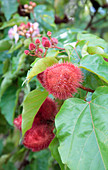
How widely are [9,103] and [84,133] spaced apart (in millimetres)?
618

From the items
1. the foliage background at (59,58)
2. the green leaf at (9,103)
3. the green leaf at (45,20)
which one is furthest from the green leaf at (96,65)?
the green leaf at (45,20)

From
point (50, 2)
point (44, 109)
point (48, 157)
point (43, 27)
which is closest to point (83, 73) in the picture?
point (44, 109)

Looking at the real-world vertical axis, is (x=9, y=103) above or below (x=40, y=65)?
below

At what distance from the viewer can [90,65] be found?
54 centimetres

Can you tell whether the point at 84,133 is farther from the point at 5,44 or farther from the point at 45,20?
the point at 45,20

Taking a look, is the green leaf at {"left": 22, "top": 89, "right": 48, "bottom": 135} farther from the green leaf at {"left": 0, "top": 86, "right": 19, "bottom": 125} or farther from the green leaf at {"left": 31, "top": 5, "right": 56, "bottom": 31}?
the green leaf at {"left": 31, "top": 5, "right": 56, "bottom": 31}

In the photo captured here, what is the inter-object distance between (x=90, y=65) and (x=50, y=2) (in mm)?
Answer: 1196

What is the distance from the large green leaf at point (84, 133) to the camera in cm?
43

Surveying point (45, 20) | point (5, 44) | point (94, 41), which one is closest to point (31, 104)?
point (94, 41)

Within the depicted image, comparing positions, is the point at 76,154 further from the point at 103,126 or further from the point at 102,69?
the point at 102,69

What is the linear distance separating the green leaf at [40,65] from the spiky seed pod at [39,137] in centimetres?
19

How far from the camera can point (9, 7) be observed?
4.10 ft

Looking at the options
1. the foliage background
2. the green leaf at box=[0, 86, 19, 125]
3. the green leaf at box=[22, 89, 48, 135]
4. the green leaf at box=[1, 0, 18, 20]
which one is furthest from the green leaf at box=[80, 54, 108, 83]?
the green leaf at box=[1, 0, 18, 20]

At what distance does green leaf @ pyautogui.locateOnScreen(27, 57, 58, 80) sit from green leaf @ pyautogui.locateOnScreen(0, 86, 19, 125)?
1.48 feet
